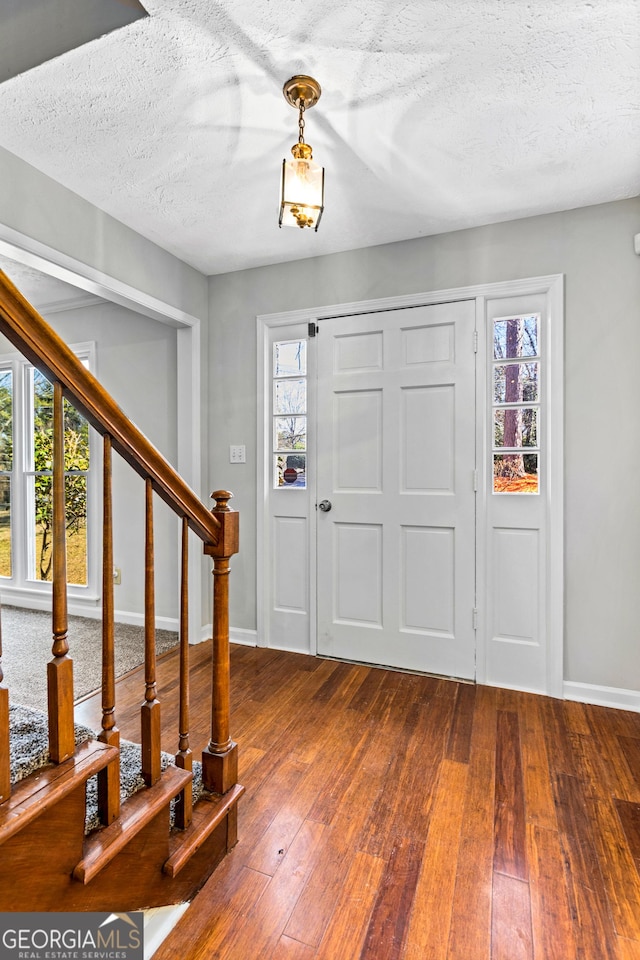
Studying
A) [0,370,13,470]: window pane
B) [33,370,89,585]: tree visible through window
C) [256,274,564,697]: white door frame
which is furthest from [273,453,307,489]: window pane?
[0,370,13,470]: window pane

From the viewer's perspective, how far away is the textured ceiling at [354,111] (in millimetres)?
1385

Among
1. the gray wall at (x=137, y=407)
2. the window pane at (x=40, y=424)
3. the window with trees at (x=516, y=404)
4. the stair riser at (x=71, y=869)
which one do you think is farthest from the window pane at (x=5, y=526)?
the window with trees at (x=516, y=404)

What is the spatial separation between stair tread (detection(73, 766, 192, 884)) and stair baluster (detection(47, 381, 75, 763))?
0.68 feet

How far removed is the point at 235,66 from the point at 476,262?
152 cm

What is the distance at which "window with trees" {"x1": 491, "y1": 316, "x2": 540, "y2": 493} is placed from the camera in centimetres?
247

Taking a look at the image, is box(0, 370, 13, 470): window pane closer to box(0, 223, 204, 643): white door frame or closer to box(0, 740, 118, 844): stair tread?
box(0, 223, 204, 643): white door frame

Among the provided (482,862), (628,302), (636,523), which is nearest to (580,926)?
(482,862)

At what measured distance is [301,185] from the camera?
1.46 metres

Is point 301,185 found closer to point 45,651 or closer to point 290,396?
point 290,396

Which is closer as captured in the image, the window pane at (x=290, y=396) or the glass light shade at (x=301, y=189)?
the glass light shade at (x=301, y=189)

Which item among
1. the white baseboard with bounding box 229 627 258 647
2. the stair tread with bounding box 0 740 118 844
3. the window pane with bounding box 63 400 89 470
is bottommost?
the white baseboard with bounding box 229 627 258 647

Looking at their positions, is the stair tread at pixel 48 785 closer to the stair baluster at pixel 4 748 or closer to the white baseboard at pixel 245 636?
the stair baluster at pixel 4 748

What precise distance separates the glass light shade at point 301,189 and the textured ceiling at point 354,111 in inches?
14.1

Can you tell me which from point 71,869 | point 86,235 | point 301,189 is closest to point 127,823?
point 71,869
